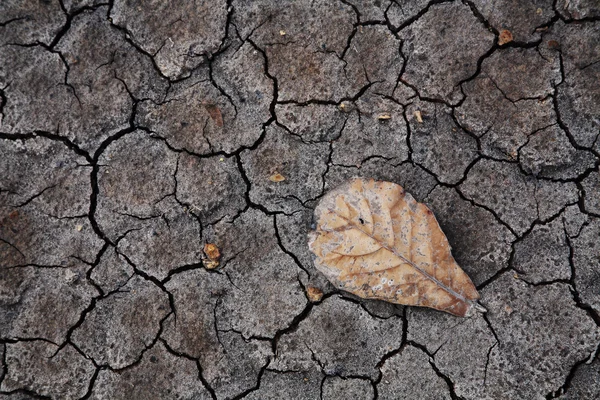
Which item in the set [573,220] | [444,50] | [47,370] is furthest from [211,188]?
[573,220]

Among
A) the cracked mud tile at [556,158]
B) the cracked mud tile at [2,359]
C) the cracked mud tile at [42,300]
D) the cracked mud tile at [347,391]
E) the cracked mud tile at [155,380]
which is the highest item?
the cracked mud tile at [556,158]

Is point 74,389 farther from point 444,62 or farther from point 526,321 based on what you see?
point 444,62

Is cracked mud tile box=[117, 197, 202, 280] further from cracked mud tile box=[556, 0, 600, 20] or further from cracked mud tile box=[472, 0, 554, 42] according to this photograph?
cracked mud tile box=[556, 0, 600, 20]

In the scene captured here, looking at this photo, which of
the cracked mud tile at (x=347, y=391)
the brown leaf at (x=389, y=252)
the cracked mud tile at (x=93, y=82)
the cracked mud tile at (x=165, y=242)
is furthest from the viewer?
the cracked mud tile at (x=93, y=82)

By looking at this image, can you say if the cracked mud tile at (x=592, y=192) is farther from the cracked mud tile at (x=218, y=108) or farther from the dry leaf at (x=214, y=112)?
the dry leaf at (x=214, y=112)

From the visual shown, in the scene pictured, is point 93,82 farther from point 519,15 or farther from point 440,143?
point 519,15

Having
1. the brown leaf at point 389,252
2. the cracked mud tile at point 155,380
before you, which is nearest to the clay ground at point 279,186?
the cracked mud tile at point 155,380
